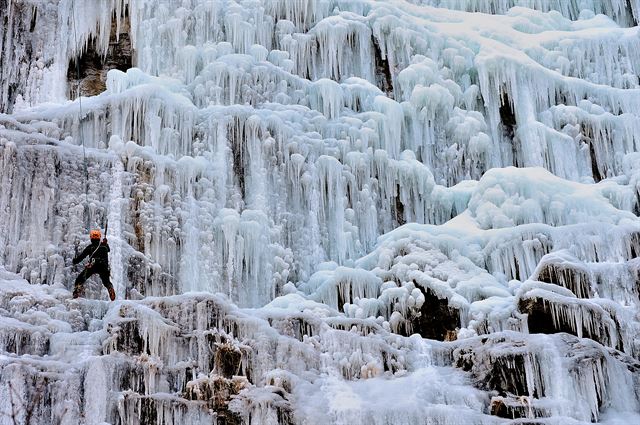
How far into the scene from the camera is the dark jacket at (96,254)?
1076cm

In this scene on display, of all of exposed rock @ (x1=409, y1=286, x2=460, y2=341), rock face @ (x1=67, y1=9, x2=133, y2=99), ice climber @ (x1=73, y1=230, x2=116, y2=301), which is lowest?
exposed rock @ (x1=409, y1=286, x2=460, y2=341)

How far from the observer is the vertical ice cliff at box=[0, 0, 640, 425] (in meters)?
9.75

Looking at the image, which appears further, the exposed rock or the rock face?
the rock face

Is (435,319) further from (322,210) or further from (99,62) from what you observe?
(99,62)

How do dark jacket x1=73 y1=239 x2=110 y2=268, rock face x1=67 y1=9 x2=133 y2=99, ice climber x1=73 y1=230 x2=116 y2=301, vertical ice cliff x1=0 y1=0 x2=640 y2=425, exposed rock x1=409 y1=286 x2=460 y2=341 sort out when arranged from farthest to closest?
rock face x1=67 y1=9 x2=133 y2=99, exposed rock x1=409 y1=286 x2=460 y2=341, dark jacket x1=73 y1=239 x2=110 y2=268, ice climber x1=73 y1=230 x2=116 y2=301, vertical ice cliff x1=0 y1=0 x2=640 y2=425

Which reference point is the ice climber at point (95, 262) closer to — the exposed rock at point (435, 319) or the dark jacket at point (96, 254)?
the dark jacket at point (96, 254)

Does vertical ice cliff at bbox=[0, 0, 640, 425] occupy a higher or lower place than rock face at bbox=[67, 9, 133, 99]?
lower

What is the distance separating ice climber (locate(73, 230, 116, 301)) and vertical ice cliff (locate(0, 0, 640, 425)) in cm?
29

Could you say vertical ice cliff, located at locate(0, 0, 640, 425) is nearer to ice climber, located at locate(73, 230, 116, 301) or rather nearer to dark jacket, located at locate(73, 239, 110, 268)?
ice climber, located at locate(73, 230, 116, 301)

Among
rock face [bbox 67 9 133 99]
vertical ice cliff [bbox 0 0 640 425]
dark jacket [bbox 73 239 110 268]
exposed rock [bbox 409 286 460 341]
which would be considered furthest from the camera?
rock face [bbox 67 9 133 99]

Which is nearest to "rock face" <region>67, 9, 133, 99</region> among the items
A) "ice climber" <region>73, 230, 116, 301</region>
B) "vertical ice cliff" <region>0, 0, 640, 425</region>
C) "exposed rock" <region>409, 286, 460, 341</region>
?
"vertical ice cliff" <region>0, 0, 640, 425</region>

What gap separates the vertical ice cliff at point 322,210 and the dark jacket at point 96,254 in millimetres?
492

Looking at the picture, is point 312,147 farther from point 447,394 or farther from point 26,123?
point 447,394

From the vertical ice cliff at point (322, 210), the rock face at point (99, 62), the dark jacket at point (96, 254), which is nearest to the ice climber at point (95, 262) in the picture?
the dark jacket at point (96, 254)
